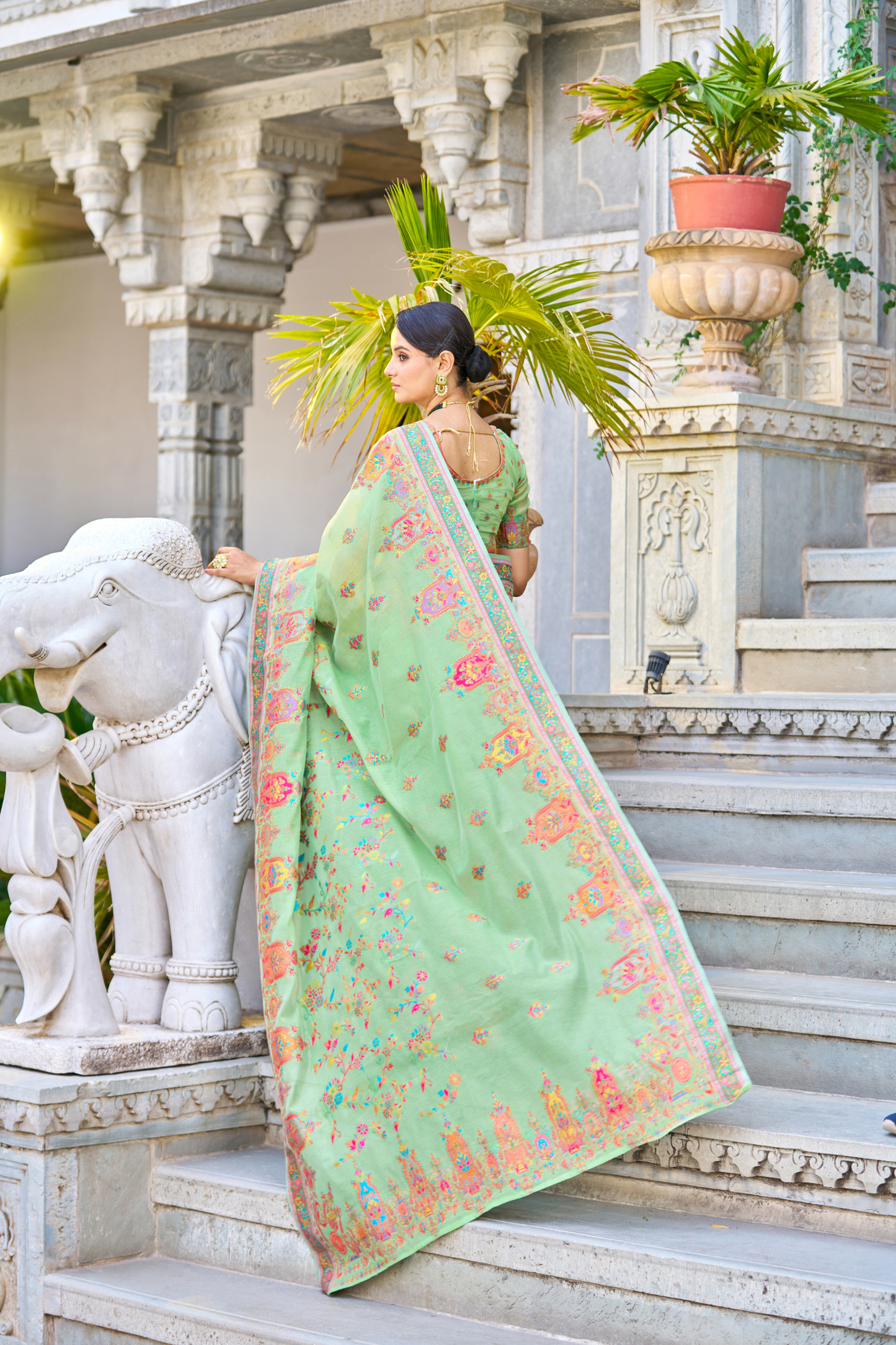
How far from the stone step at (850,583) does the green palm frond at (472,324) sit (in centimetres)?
102

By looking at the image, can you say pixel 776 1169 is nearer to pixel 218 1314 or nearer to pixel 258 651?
pixel 218 1314

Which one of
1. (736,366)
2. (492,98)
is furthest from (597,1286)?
(492,98)

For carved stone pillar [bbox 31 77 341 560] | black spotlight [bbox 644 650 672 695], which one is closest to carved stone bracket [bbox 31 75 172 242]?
carved stone pillar [bbox 31 77 341 560]

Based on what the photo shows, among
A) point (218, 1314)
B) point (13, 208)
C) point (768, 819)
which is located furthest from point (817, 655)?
point (13, 208)

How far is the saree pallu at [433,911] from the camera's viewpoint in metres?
2.59

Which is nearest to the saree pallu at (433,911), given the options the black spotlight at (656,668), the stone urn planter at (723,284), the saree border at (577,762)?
the saree border at (577,762)

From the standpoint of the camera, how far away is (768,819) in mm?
3461

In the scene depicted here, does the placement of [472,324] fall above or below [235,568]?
above

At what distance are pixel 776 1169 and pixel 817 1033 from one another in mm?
337

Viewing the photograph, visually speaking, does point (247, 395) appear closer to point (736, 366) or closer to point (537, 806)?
point (736, 366)

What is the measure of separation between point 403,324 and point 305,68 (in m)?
5.04

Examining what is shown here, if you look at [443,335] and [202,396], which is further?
[202,396]

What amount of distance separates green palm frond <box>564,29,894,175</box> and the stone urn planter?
0.85 feet

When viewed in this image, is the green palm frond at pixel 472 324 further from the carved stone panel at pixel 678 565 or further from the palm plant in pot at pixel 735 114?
the palm plant in pot at pixel 735 114
